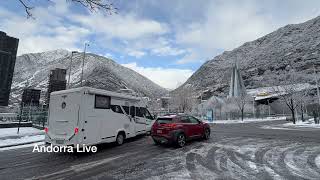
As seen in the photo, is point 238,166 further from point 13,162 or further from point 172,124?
point 13,162

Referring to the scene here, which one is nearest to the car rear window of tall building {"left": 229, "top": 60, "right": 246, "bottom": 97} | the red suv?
the red suv

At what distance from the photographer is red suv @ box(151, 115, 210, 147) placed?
1184 centimetres

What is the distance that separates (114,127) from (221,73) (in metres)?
180

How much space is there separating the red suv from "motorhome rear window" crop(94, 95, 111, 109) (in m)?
2.88

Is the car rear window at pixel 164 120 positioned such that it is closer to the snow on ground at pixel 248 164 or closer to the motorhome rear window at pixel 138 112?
the snow on ground at pixel 248 164

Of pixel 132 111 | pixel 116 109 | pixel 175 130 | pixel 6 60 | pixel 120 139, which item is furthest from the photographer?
pixel 6 60

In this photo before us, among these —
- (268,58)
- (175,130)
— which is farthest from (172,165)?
(268,58)

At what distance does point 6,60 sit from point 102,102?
26.4m

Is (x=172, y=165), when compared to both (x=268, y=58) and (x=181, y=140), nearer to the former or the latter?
(x=181, y=140)

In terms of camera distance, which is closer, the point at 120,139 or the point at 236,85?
the point at 120,139

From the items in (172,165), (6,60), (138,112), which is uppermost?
(6,60)

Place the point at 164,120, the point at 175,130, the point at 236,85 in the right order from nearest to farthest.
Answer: the point at 175,130 → the point at 164,120 → the point at 236,85

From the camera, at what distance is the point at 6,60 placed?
3089cm

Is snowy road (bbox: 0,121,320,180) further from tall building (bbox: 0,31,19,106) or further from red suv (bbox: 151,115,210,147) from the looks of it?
tall building (bbox: 0,31,19,106)
